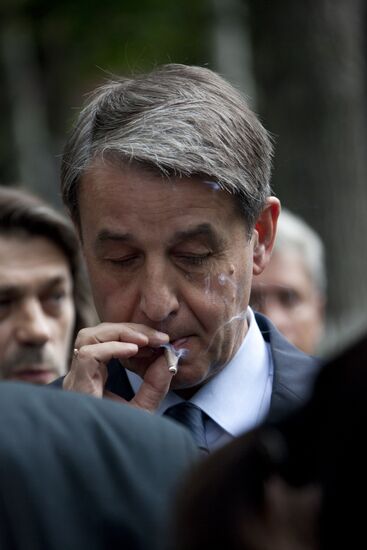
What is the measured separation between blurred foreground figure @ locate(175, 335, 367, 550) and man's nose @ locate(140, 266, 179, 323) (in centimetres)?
147

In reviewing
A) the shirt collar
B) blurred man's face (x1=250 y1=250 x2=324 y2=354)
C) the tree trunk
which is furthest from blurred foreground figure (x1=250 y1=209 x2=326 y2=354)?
the shirt collar

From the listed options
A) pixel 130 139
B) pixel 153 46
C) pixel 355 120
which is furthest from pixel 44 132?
pixel 130 139

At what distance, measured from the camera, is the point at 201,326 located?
307cm

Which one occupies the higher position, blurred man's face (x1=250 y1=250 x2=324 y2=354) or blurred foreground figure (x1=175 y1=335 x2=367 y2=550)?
blurred foreground figure (x1=175 y1=335 x2=367 y2=550)

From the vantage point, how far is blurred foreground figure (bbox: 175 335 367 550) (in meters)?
1.48

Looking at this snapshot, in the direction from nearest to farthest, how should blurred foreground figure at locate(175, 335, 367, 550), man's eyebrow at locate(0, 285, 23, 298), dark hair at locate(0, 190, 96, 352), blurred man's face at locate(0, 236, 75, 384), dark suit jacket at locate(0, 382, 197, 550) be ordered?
blurred foreground figure at locate(175, 335, 367, 550) < dark suit jacket at locate(0, 382, 197, 550) < blurred man's face at locate(0, 236, 75, 384) < man's eyebrow at locate(0, 285, 23, 298) < dark hair at locate(0, 190, 96, 352)

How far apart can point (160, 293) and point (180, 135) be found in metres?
0.37

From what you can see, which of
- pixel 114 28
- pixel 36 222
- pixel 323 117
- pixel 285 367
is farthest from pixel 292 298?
pixel 114 28

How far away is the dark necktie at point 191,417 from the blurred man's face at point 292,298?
7.75 ft

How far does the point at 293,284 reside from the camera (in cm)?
575

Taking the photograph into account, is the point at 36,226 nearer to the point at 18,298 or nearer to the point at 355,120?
the point at 18,298

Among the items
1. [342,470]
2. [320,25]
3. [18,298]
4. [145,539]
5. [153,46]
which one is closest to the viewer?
[342,470]

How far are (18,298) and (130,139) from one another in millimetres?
1911

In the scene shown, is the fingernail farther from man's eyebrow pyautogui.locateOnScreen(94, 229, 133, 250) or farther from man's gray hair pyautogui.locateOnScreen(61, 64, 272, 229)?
man's gray hair pyautogui.locateOnScreen(61, 64, 272, 229)
